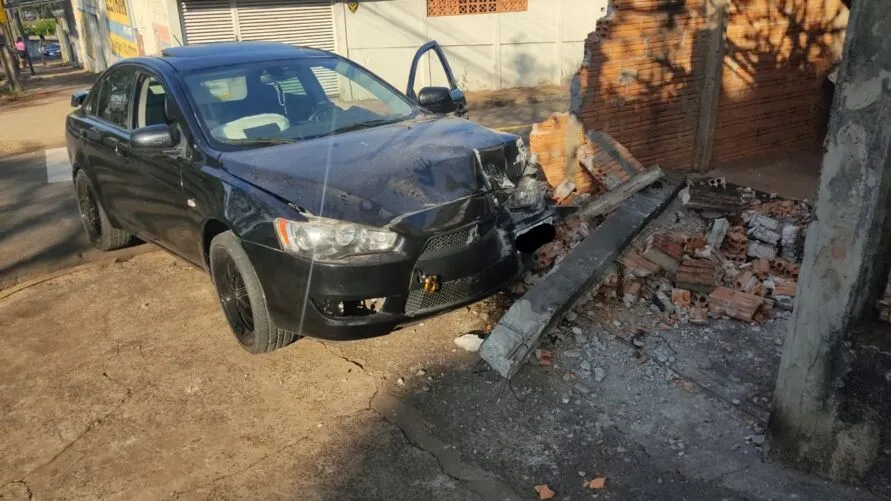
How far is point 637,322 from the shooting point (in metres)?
4.57

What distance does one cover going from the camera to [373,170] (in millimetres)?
3990

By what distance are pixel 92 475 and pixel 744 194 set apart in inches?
221

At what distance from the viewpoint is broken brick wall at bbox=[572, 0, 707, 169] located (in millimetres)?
6617

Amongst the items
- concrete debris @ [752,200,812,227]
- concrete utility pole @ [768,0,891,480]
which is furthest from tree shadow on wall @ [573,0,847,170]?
concrete utility pole @ [768,0,891,480]

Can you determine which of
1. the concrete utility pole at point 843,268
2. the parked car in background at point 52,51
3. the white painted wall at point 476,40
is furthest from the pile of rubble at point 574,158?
the parked car in background at point 52,51

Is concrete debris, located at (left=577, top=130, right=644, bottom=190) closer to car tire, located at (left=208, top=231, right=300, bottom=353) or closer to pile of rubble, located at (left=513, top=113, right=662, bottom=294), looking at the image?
pile of rubble, located at (left=513, top=113, right=662, bottom=294)

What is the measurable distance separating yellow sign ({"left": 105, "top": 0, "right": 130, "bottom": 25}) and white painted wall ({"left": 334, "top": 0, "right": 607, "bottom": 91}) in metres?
6.46

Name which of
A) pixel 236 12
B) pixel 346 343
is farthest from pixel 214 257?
pixel 236 12

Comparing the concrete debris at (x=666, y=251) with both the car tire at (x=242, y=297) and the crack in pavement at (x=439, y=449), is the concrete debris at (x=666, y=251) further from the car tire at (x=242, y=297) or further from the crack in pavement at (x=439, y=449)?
the car tire at (x=242, y=297)

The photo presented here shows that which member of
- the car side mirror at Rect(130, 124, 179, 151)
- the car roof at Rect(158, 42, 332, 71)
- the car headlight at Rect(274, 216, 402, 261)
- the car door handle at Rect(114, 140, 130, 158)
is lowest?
the car headlight at Rect(274, 216, 402, 261)

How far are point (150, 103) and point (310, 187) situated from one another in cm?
205

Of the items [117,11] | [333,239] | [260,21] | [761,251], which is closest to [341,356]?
[333,239]

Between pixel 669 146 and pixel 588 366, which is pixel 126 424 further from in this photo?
pixel 669 146

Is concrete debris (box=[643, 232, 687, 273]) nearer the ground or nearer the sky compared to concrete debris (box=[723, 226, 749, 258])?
nearer the sky
